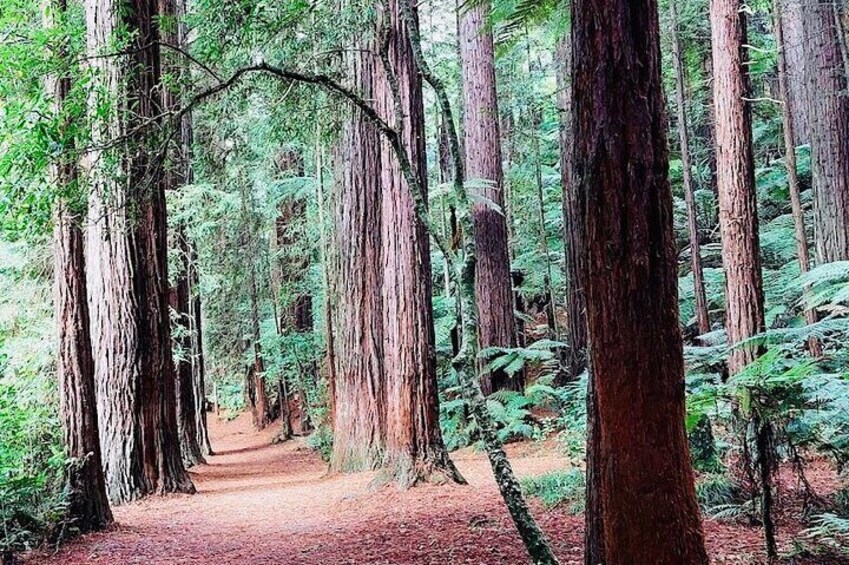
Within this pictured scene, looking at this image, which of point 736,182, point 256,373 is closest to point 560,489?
A: point 736,182

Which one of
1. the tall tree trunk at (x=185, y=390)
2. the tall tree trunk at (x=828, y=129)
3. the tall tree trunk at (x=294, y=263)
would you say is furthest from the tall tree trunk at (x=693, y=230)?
the tall tree trunk at (x=185, y=390)

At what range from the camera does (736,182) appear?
806 centimetres

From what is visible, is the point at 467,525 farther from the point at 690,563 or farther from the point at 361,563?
the point at 690,563

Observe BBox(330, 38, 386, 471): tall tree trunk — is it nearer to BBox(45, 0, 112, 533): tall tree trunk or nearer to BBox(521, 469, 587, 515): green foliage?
BBox(521, 469, 587, 515): green foliage

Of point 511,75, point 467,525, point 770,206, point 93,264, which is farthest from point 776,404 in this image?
point 511,75

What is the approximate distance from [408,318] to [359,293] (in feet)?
5.83

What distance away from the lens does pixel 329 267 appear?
1540cm

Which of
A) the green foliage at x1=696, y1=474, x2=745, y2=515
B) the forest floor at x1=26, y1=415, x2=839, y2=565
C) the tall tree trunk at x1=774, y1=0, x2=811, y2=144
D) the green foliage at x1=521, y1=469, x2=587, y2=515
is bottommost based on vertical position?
the forest floor at x1=26, y1=415, x2=839, y2=565

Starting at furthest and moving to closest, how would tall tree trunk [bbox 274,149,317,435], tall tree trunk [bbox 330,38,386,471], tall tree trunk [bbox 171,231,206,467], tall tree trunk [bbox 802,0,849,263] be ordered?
tall tree trunk [bbox 274,149,317,435] → tall tree trunk [bbox 171,231,206,467] → tall tree trunk [bbox 802,0,849,263] → tall tree trunk [bbox 330,38,386,471]

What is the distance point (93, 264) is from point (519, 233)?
15.8m

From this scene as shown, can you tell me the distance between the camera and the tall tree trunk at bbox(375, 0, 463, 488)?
8.65 m

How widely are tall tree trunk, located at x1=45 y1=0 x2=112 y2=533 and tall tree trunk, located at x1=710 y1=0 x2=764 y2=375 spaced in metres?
6.77

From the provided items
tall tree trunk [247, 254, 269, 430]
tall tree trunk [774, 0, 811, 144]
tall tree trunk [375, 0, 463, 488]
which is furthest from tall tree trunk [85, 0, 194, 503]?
tall tree trunk [774, 0, 811, 144]

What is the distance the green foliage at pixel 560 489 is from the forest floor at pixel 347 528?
0.14 meters
